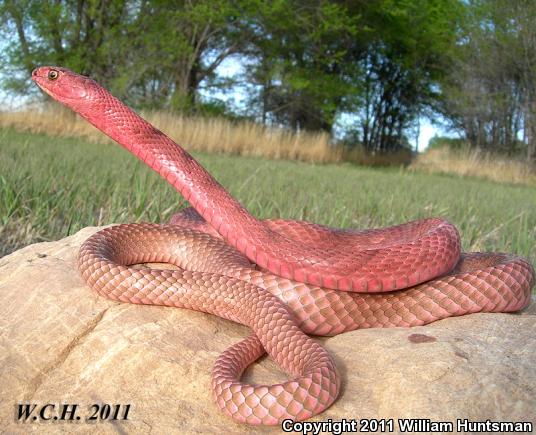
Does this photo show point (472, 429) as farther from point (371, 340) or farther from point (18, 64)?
point (18, 64)

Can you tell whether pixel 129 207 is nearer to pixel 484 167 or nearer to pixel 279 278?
pixel 279 278

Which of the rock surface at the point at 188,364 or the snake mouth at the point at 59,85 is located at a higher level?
the snake mouth at the point at 59,85

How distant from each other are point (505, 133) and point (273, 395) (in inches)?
1264

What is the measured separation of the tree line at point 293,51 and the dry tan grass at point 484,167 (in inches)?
92.9

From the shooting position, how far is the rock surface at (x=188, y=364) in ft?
6.19

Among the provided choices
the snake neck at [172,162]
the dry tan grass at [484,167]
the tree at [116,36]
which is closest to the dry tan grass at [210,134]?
the dry tan grass at [484,167]

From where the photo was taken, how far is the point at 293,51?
31.7m

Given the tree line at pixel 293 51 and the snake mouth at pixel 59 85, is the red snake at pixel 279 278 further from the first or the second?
the tree line at pixel 293 51

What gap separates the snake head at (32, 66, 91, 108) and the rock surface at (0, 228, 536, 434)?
906 millimetres

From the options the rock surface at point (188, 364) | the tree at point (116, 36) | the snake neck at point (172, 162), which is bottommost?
the rock surface at point (188, 364)

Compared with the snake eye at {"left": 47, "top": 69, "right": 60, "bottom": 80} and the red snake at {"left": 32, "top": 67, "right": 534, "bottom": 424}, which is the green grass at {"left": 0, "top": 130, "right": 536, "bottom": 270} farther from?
the red snake at {"left": 32, "top": 67, "right": 534, "bottom": 424}

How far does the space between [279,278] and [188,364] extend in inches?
25.8

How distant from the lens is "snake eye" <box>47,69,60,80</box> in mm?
2963

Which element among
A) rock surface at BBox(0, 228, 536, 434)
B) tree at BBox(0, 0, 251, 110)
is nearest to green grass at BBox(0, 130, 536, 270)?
rock surface at BBox(0, 228, 536, 434)
